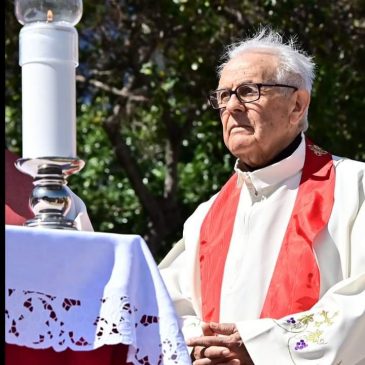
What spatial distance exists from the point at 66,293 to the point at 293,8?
6765 mm

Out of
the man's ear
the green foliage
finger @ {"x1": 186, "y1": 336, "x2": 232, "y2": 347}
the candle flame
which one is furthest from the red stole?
the green foliage

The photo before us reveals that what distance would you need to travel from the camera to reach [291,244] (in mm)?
4344

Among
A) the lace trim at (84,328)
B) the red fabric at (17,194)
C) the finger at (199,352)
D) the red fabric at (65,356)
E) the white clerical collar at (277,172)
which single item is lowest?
the finger at (199,352)

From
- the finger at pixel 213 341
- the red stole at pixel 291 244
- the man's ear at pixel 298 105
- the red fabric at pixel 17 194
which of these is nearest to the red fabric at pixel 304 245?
the red stole at pixel 291 244

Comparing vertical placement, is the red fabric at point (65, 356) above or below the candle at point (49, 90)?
below

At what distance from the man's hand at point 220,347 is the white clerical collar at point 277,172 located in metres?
0.62

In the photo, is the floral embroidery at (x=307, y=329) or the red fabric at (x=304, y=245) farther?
the red fabric at (x=304, y=245)

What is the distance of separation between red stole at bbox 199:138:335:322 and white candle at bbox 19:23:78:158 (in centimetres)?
121

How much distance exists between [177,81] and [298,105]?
5458mm

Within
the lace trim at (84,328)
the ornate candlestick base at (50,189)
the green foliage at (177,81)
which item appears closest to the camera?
the lace trim at (84,328)

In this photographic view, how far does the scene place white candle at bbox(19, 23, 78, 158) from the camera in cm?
330

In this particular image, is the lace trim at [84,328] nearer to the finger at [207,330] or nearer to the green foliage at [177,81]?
the finger at [207,330]

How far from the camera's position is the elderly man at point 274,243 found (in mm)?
4027
